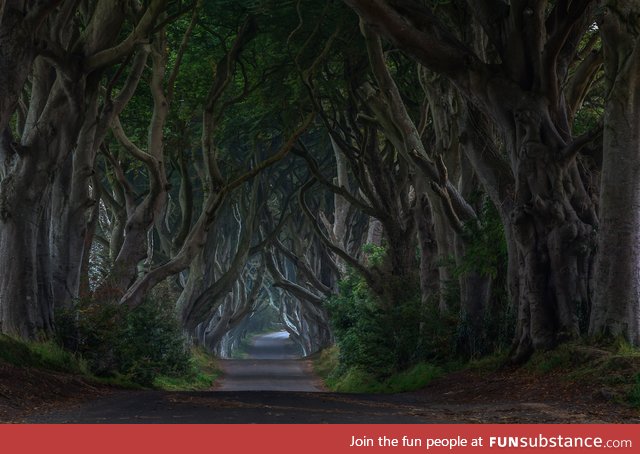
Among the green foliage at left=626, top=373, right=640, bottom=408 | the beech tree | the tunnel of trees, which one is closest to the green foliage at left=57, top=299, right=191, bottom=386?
the tunnel of trees

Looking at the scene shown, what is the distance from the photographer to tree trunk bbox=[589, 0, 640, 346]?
12.6m

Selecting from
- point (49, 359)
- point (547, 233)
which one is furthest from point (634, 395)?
point (49, 359)

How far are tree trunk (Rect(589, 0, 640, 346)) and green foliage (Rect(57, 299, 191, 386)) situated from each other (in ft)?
30.8

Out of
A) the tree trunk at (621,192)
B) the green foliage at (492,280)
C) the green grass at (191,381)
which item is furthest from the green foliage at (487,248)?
the green grass at (191,381)

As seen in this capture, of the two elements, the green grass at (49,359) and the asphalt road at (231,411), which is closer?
the asphalt road at (231,411)

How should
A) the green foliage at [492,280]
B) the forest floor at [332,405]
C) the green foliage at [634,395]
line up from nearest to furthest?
1. the forest floor at [332,405]
2. the green foliage at [634,395]
3. the green foliage at [492,280]

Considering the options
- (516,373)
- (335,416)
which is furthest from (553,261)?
(335,416)

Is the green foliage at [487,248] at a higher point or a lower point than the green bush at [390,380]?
higher

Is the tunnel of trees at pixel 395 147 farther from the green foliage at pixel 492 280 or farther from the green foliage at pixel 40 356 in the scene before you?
the green foliage at pixel 40 356

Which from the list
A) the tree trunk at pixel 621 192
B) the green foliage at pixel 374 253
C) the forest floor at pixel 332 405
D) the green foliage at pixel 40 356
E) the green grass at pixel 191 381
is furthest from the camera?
the green foliage at pixel 374 253

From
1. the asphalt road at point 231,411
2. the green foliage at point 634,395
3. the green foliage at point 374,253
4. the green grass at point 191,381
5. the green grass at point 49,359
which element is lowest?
the green grass at point 191,381

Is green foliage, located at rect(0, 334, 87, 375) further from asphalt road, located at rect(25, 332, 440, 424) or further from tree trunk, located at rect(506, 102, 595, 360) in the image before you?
tree trunk, located at rect(506, 102, 595, 360)

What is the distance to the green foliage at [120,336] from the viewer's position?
17953mm

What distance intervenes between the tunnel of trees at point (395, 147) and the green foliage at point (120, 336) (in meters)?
0.08
